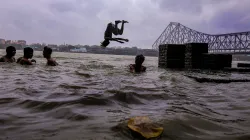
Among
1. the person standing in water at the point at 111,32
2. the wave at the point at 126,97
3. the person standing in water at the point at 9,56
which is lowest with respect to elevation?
the wave at the point at 126,97

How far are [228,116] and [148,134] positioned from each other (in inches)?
51.3

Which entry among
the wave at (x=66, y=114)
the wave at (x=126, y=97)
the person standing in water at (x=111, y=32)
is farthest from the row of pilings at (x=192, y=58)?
the wave at (x=66, y=114)

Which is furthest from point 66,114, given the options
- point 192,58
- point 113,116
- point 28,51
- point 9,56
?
point 192,58

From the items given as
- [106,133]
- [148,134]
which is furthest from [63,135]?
[148,134]

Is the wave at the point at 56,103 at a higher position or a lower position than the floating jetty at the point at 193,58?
lower

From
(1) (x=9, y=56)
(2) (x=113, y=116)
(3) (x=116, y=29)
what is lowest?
(2) (x=113, y=116)

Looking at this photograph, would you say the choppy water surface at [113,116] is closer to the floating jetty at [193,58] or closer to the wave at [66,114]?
the wave at [66,114]

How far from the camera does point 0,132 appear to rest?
6.15 ft

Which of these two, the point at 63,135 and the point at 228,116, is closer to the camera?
the point at 63,135

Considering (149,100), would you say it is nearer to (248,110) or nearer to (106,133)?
(248,110)

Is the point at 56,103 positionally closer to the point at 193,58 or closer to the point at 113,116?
the point at 113,116

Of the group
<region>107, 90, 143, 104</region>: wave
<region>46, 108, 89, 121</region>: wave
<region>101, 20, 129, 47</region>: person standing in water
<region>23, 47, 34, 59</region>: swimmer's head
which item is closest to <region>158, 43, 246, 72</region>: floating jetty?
<region>101, 20, 129, 47</region>: person standing in water

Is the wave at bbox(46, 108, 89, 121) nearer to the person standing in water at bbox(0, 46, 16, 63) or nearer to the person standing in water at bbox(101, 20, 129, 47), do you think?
the person standing in water at bbox(101, 20, 129, 47)

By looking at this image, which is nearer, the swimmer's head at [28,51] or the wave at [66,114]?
the wave at [66,114]
